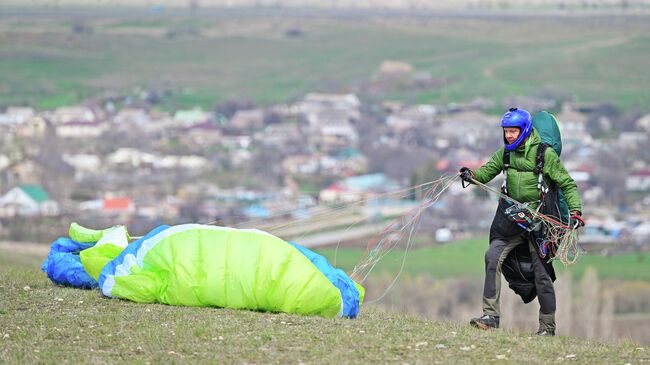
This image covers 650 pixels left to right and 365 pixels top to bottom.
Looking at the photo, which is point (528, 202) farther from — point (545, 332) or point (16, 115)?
point (16, 115)

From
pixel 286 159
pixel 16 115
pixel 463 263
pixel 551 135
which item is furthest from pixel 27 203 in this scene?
pixel 551 135

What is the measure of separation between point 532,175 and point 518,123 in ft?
1.47

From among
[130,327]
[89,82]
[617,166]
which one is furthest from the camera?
[89,82]

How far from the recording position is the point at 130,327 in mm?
10812

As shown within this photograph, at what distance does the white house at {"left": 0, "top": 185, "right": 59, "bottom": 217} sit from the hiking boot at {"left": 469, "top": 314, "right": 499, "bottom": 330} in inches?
2870

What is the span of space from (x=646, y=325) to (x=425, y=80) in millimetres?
106009

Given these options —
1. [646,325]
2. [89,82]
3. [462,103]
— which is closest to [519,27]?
[462,103]

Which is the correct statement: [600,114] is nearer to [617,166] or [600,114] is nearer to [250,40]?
[617,166]

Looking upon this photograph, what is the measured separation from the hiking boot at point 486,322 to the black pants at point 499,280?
43mm

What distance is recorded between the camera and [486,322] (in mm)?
11336

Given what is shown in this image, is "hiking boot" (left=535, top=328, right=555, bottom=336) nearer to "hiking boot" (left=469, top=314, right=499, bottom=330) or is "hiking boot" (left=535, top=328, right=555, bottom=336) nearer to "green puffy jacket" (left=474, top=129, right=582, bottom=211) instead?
"hiking boot" (left=469, top=314, right=499, bottom=330)

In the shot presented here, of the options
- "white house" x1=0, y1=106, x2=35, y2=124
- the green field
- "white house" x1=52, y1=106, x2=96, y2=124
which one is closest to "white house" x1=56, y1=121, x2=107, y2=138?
"white house" x1=52, y1=106, x2=96, y2=124

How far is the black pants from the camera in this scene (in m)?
11.3

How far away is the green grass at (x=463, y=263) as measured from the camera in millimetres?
64750
